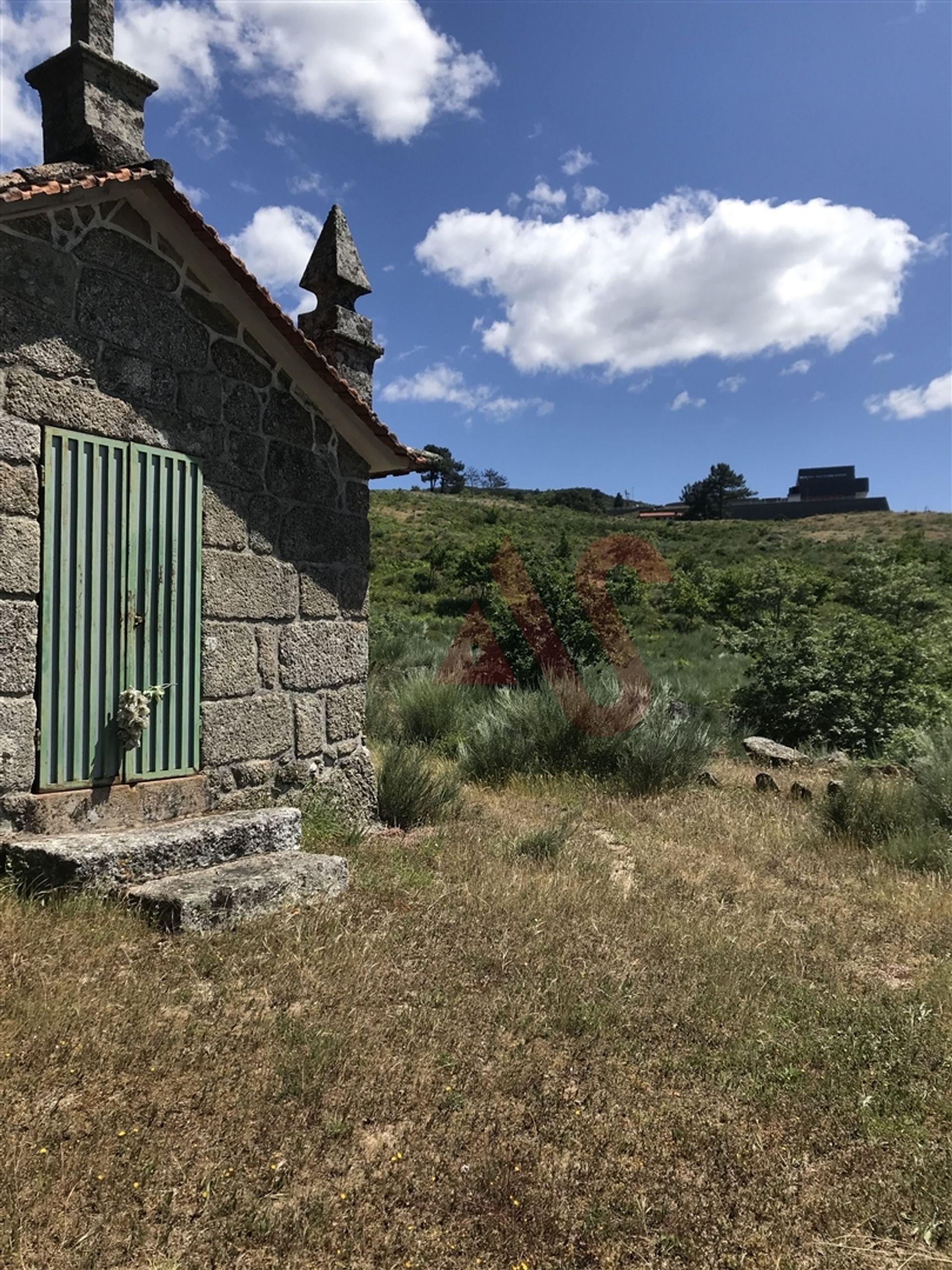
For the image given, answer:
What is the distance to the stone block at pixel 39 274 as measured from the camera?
4.28 m

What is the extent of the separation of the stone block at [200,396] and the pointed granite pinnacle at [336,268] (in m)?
1.81

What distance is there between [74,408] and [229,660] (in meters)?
1.75

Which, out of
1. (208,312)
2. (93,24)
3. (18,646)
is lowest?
(18,646)

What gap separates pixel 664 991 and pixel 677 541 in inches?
1805

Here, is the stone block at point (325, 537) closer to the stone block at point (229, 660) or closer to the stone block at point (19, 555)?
the stone block at point (229, 660)

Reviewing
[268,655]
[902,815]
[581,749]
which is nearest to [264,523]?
[268,655]

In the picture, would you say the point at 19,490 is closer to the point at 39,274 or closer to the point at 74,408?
the point at 74,408

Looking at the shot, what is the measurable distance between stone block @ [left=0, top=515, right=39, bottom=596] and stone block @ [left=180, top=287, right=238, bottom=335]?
176 cm

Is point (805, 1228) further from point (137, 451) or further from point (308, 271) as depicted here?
point (308, 271)

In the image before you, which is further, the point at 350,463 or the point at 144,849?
the point at 350,463

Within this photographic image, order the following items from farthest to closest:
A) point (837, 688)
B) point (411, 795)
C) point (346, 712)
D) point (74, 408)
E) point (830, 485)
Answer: point (830, 485) → point (837, 688) → point (411, 795) → point (346, 712) → point (74, 408)

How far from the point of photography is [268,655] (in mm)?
5742

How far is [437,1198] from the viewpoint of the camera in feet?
7.79

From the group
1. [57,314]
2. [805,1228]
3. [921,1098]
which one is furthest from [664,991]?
[57,314]
